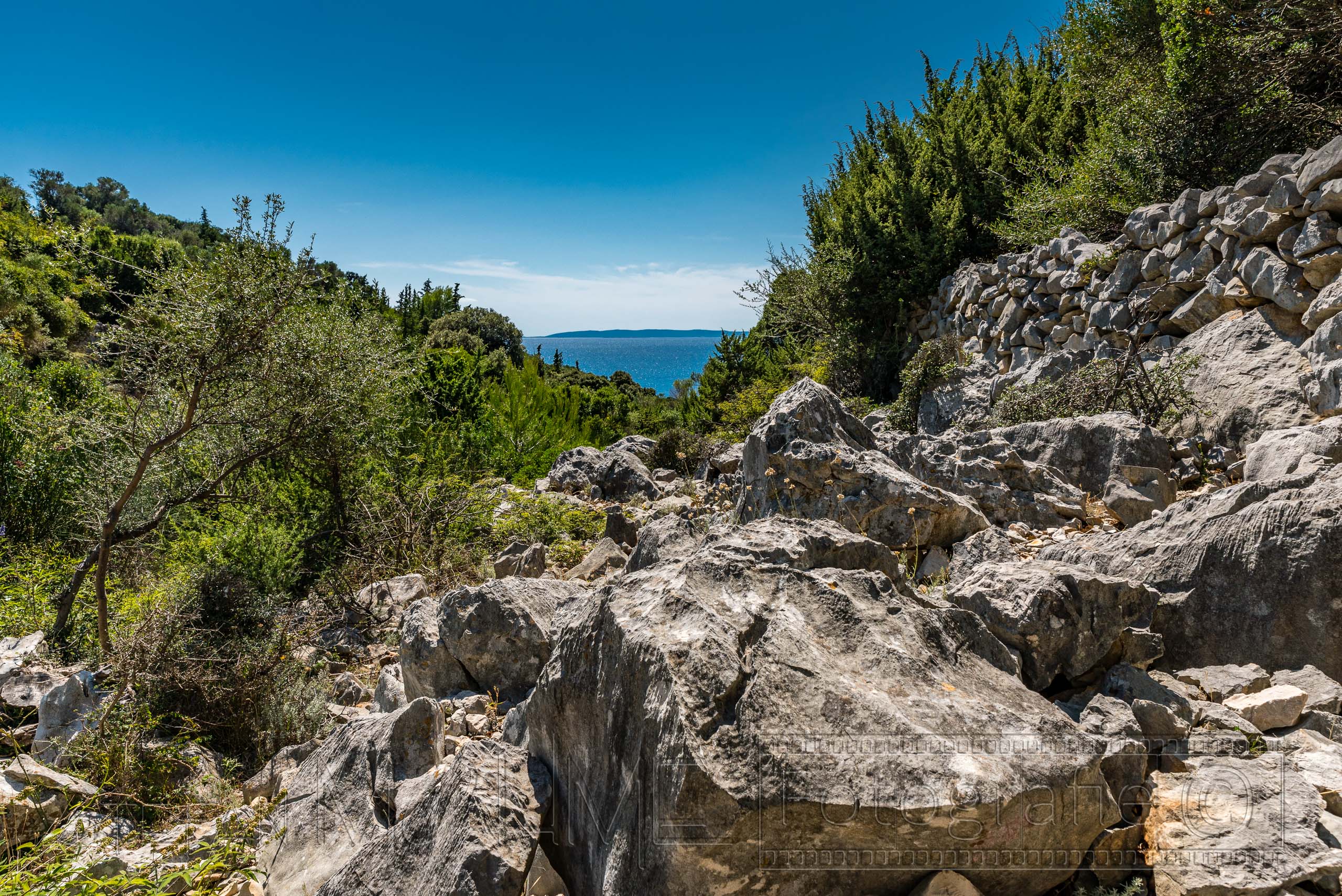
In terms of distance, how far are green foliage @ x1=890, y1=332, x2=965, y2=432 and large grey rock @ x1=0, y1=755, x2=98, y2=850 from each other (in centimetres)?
879

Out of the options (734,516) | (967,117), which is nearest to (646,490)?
(734,516)

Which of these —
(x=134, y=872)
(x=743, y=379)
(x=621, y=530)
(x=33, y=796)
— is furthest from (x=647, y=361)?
A: (x=134, y=872)

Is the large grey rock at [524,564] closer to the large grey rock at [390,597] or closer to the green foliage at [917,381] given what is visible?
the large grey rock at [390,597]

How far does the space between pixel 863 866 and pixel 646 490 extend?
305 inches

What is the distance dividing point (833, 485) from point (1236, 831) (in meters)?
2.85

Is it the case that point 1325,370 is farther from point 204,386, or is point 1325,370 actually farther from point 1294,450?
point 204,386

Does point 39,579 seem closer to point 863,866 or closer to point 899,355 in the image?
point 863,866

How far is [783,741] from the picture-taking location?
1.75 metres

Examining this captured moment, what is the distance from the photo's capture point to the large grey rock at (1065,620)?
97.6 inches

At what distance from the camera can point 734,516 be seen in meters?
5.30

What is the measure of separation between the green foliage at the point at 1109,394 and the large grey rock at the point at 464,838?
5513mm

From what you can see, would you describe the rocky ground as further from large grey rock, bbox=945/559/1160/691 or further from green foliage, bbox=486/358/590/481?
green foliage, bbox=486/358/590/481

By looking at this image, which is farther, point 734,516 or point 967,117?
point 967,117

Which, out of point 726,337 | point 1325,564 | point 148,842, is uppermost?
point 726,337
